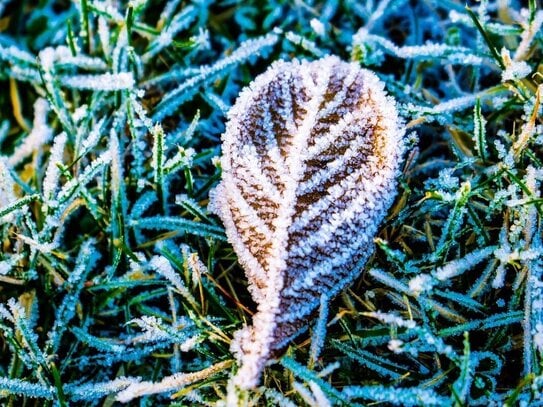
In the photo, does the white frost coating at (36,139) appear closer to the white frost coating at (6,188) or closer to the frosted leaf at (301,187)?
the white frost coating at (6,188)

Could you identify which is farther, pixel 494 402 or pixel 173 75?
pixel 173 75

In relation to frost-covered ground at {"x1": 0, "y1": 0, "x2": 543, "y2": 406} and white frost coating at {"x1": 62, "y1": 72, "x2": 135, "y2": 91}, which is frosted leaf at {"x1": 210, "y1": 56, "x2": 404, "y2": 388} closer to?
frost-covered ground at {"x1": 0, "y1": 0, "x2": 543, "y2": 406}

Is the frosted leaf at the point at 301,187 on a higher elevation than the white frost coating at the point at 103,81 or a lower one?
lower

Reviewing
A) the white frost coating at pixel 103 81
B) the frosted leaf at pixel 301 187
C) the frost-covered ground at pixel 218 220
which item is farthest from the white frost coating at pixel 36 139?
the frosted leaf at pixel 301 187

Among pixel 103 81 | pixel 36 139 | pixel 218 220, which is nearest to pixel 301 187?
pixel 218 220

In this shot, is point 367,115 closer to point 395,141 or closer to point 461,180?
point 395,141

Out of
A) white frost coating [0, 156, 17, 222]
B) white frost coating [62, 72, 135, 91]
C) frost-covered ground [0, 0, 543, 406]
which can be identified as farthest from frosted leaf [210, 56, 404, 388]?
white frost coating [0, 156, 17, 222]

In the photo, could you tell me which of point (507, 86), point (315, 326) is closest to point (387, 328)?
point (315, 326)
